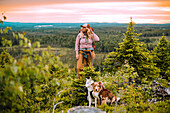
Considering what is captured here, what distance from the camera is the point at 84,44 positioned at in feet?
27.1

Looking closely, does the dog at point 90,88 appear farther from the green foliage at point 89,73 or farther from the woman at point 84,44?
the woman at point 84,44

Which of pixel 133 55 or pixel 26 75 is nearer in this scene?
pixel 26 75

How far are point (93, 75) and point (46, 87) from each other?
219 centimetres

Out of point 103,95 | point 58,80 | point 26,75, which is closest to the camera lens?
point 26,75

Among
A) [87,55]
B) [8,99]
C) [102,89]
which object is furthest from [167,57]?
[8,99]

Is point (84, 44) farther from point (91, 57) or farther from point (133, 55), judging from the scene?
point (133, 55)

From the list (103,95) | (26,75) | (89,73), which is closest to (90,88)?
(103,95)

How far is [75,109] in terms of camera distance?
541 centimetres

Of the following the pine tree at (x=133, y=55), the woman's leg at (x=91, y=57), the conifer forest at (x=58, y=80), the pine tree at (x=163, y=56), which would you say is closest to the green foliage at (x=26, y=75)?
the conifer forest at (x=58, y=80)

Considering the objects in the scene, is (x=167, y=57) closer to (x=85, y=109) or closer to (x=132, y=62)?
(x=132, y=62)

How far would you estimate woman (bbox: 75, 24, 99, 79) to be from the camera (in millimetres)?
8172

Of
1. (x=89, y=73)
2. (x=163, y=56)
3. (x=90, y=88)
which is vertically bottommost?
(x=163, y=56)

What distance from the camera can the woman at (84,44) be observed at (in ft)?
26.8

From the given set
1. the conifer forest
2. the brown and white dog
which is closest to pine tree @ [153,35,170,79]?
the conifer forest
